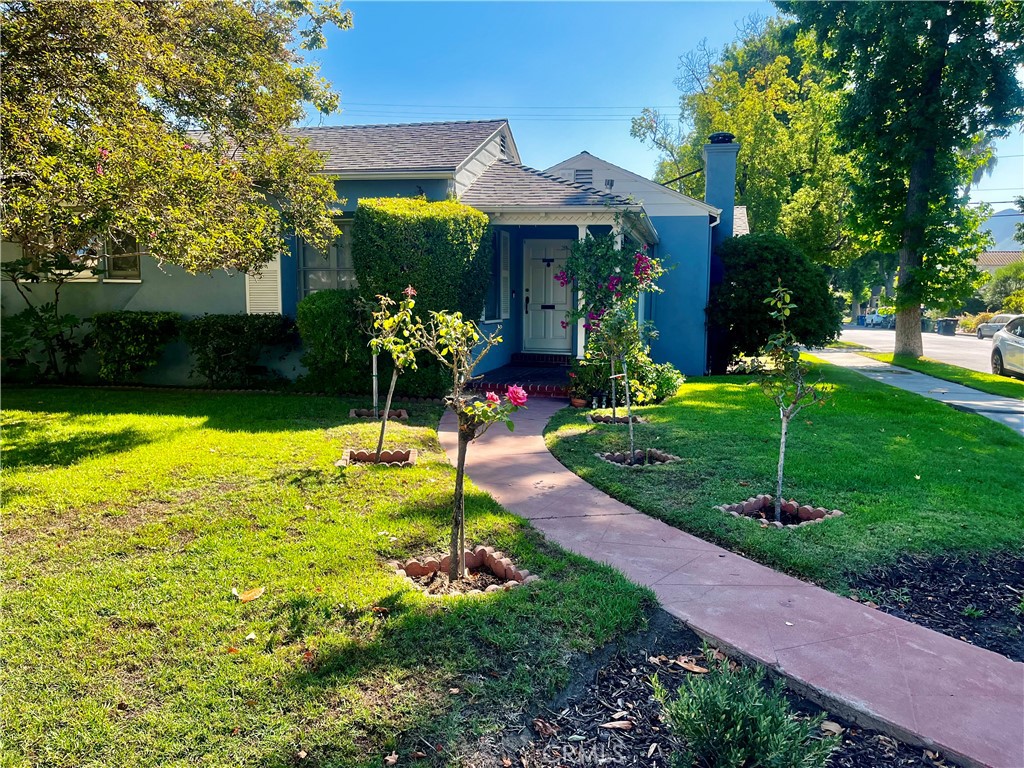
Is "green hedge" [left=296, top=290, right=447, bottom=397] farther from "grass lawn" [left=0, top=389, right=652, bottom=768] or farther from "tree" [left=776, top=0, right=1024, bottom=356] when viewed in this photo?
"tree" [left=776, top=0, right=1024, bottom=356]

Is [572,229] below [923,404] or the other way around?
the other way around

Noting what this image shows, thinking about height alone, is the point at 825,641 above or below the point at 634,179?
below

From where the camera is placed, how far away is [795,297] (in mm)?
14141

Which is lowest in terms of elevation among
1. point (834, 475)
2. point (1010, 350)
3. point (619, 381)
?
point (834, 475)

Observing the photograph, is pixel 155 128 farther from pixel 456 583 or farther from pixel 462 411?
pixel 456 583

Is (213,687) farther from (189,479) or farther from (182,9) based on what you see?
(182,9)

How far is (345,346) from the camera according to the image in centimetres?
930

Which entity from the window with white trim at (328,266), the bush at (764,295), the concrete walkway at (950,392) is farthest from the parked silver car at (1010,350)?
the window with white trim at (328,266)

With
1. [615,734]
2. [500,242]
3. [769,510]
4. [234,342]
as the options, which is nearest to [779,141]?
[500,242]

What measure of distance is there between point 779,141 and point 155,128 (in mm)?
24343

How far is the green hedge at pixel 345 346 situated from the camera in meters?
9.24

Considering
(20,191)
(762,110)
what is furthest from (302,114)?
(762,110)

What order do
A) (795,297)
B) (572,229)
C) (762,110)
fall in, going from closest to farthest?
1. (572,229)
2. (795,297)
3. (762,110)

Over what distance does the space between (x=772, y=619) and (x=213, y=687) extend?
267cm
